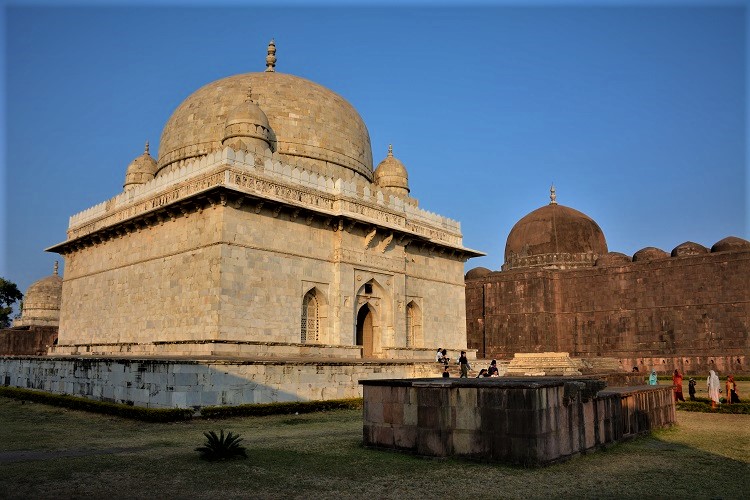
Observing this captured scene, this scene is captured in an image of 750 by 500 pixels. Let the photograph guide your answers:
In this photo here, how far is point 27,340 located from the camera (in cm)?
3762

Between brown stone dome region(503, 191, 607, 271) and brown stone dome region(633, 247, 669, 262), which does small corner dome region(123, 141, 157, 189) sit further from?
brown stone dome region(633, 247, 669, 262)

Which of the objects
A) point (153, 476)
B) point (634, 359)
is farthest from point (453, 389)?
point (634, 359)

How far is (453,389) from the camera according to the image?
855 cm

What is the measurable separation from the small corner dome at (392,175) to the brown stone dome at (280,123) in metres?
1.13

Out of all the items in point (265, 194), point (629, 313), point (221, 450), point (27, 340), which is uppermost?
point (265, 194)

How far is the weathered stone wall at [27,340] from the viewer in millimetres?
36781

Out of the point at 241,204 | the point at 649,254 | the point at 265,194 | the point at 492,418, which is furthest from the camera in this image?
the point at 649,254

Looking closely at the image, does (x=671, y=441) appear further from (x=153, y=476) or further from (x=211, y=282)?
(x=211, y=282)

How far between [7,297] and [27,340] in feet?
71.8

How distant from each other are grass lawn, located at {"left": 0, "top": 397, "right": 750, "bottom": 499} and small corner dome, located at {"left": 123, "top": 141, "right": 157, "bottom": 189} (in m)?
16.5

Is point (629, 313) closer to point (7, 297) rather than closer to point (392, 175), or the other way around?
point (392, 175)

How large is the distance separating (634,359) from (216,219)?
72.6 ft

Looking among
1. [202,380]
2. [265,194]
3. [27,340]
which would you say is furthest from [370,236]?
[27,340]

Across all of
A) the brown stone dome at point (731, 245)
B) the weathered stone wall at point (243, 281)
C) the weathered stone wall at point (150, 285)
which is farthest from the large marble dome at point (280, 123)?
the brown stone dome at point (731, 245)
